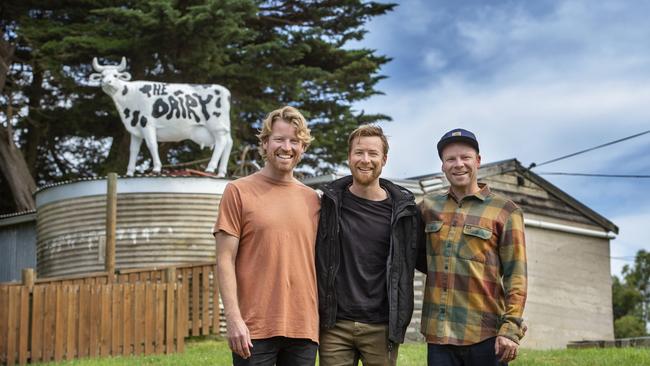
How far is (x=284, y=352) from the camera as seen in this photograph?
4.66 m

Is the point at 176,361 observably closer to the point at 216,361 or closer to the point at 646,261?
the point at 216,361

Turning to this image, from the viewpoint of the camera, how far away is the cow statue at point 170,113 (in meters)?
18.0

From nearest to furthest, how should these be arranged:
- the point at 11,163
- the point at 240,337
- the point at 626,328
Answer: the point at 240,337 → the point at 11,163 → the point at 626,328

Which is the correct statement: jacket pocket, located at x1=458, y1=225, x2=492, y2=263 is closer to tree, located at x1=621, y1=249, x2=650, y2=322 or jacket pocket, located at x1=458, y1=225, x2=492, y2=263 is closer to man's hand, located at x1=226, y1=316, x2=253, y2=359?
man's hand, located at x1=226, y1=316, x2=253, y2=359

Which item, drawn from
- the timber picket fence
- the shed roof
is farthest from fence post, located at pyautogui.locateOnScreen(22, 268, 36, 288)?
the shed roof

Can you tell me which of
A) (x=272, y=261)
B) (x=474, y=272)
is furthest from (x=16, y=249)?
(x=474, y=272)

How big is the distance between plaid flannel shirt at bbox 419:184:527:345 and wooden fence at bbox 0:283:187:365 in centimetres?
968

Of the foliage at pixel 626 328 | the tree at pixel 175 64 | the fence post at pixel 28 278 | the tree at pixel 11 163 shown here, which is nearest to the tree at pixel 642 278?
the foliage at pixel 626 328

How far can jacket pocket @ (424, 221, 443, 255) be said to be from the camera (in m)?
4.83

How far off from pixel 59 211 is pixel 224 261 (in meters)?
14.4

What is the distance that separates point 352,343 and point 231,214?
34.4 inches

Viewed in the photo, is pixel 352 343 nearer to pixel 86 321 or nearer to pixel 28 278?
pixel 86 321

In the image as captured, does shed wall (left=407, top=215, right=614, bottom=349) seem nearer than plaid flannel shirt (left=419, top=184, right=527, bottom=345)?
No

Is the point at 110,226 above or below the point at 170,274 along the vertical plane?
above
